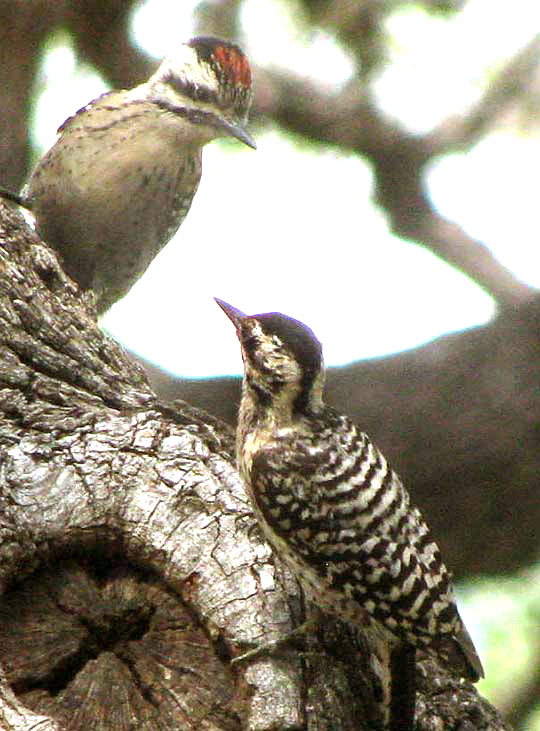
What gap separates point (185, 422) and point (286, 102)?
3.41 meters

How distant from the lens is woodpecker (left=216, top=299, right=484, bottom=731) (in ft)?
10.8

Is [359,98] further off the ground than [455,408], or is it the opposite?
Answer: [359,98]

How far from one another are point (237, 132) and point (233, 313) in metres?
1.11

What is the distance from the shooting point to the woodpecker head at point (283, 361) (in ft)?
12.5

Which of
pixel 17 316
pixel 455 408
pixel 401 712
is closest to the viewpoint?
pixel 401 712

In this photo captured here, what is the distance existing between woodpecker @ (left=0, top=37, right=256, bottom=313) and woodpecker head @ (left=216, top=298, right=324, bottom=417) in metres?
1.14

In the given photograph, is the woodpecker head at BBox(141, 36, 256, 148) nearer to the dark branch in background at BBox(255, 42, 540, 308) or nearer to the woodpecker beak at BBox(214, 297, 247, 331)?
the woodpecker beak at BBox(214, 297, 247, 331)

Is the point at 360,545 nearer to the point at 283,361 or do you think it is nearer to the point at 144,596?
the point at 144,596

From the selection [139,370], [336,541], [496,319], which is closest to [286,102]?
[496,319]

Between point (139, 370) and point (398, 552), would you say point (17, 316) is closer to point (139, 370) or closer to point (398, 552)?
point (139, 370)

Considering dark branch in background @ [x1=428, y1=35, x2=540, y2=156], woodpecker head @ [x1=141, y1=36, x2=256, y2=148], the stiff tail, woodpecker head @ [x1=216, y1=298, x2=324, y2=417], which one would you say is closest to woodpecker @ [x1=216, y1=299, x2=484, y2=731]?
the stiff tail

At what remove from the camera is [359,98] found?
22.3 ft

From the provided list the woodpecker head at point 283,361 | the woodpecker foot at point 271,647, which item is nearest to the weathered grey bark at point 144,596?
the woodpecker foot at point 271,647

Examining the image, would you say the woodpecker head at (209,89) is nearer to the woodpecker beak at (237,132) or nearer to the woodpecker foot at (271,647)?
the woodpecker beak at (237,132)
